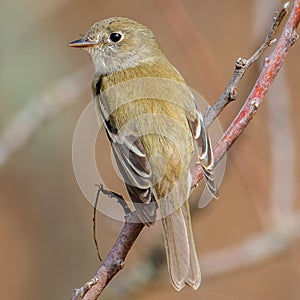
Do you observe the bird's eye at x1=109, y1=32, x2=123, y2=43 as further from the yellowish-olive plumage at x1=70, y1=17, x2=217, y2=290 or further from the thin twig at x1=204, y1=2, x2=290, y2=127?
the thin twig at x1=204, y1=2, x2=290, y2=127

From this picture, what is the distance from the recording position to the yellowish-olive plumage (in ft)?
10.7

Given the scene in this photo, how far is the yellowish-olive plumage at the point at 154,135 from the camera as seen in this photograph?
10.7 ft

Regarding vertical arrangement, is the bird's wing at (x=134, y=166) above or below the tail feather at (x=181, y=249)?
above

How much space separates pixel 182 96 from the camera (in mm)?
3732

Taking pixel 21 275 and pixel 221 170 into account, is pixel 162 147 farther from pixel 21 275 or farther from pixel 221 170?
pixel 21 275

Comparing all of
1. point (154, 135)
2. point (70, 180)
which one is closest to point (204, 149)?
point (154, 135)

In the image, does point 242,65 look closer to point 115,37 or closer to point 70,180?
point 115,37

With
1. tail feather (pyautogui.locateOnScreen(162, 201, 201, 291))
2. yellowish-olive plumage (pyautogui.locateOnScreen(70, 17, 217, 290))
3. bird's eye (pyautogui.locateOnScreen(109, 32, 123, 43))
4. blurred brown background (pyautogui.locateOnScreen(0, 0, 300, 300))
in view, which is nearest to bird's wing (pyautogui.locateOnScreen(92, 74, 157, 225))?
yellowish-olive plumage (pyautogui.locateOnScreen(70, 17, 217, 290))

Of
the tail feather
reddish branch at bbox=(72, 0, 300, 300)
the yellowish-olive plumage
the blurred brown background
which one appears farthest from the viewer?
the blurred brown background

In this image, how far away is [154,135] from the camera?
348cm

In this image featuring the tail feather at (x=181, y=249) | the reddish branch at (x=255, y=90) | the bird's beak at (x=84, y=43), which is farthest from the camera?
the bird's beak at (x=84, y=43)

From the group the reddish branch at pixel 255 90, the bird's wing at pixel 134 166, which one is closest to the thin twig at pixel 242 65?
the reddish branch at pixel 255 90

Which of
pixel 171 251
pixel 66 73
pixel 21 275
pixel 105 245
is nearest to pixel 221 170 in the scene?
pixel 171 251

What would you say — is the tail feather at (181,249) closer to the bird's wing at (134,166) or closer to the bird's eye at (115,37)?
the bird's wing at (134,166)
